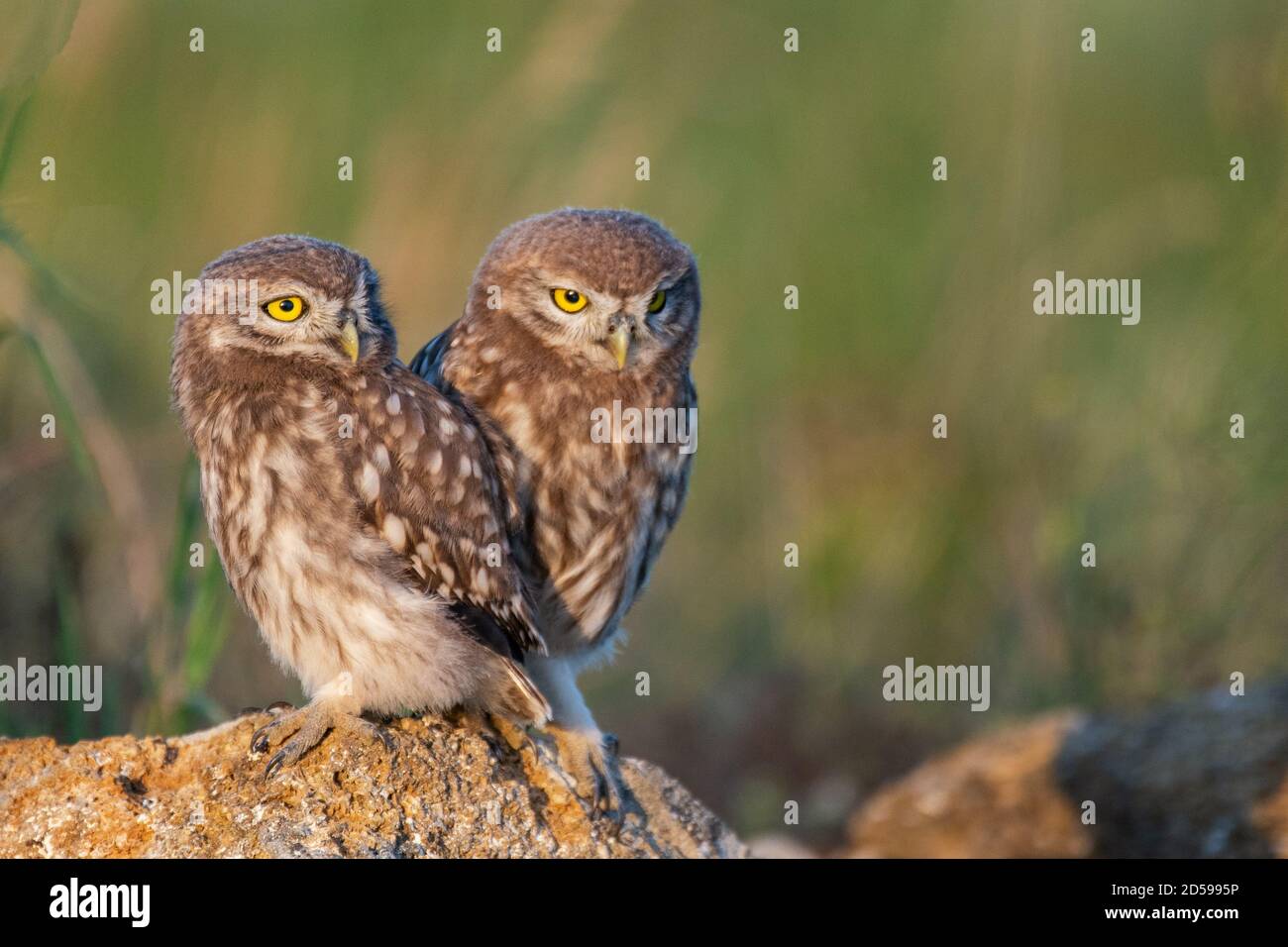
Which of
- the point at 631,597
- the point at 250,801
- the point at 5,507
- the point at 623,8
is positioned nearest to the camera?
the point at 250,801

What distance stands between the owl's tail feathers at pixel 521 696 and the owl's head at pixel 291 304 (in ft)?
2.50

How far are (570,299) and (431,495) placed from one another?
25.5 inches

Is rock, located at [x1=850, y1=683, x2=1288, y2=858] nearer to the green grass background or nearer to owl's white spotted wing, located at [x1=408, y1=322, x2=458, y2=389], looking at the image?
the green grass background

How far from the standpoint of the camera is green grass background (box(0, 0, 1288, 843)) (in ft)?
21.0

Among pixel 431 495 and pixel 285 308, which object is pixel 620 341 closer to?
pixel 431 495

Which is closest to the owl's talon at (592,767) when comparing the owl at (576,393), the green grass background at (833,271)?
the owl at (576,393)

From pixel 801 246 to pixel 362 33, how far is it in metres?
2.25

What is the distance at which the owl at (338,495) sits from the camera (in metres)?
3.51

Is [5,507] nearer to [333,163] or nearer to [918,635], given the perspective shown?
[333,163]

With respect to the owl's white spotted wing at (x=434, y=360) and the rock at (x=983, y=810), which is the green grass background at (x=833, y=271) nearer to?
the rock at (x=983, y=810)

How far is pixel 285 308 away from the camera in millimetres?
3545

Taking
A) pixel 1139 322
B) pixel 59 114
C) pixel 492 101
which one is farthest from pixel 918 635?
pixel 59 114

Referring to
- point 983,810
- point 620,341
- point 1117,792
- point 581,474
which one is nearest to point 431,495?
point 581,474

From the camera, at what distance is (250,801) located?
327 centimetres
